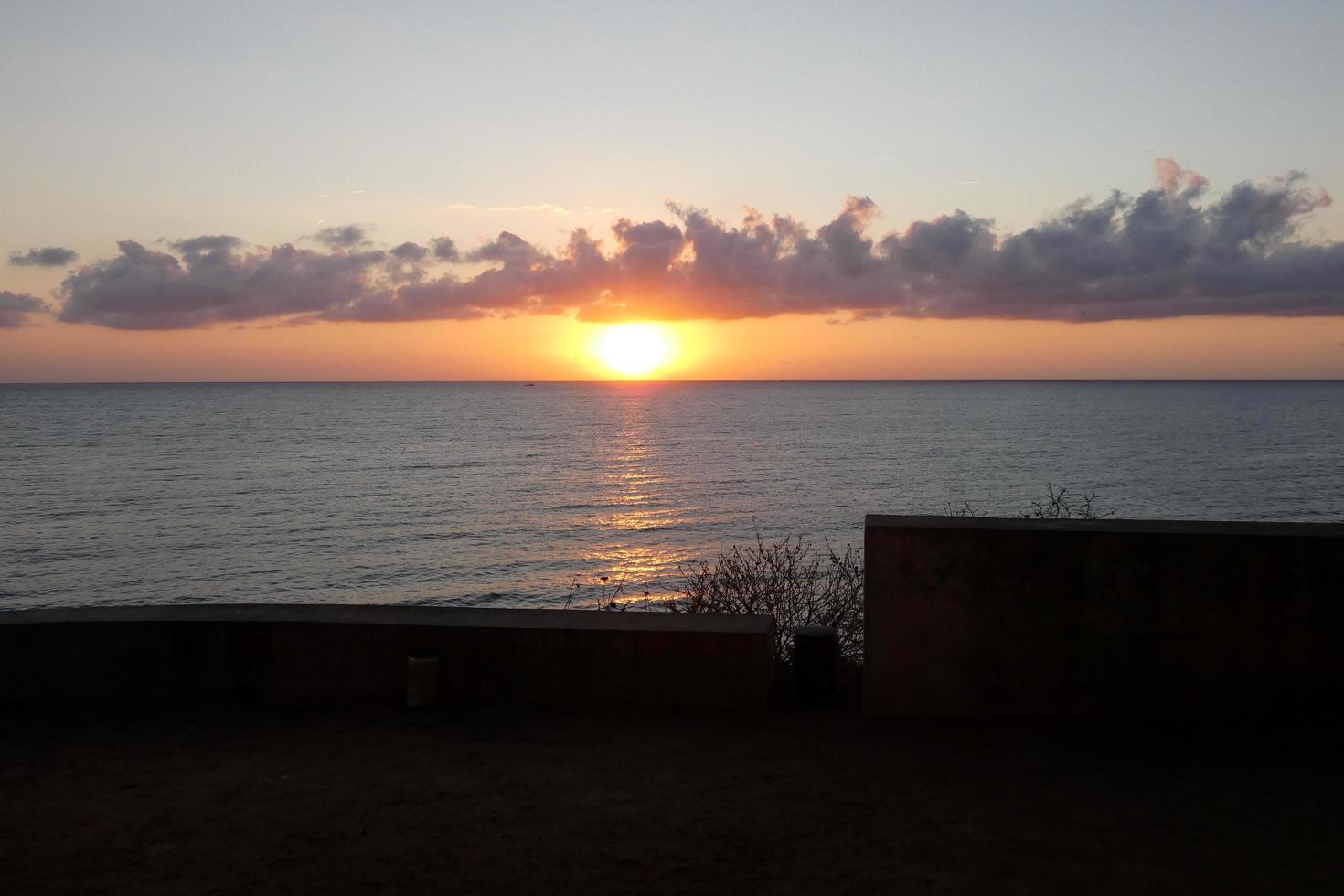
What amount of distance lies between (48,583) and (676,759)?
115 ft

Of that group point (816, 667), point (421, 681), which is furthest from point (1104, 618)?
point (421, 681)

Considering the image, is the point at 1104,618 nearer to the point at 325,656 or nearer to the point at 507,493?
the point at 325,656

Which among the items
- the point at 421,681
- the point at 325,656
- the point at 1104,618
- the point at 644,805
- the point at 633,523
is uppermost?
the point at 1104,618

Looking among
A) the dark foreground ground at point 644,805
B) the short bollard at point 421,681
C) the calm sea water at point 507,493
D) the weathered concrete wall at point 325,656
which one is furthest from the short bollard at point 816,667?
the calm sea water at point 507,493

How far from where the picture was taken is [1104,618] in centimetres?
665

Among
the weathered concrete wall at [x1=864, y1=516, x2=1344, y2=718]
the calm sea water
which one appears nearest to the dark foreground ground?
the weathered concrete wall at [x1=864, y1=516, x2=1344, y2=718]

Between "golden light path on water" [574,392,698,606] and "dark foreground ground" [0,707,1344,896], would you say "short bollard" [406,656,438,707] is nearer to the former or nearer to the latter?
"dark foreground ground" [0,707,1344,896]

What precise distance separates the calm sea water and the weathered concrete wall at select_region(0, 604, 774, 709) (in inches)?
953

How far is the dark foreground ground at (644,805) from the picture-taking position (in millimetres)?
4660

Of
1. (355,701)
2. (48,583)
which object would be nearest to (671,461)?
(48,583)

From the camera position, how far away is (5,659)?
24.1 ft

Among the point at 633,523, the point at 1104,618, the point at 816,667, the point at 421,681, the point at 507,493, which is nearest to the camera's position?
the point at 1104,618

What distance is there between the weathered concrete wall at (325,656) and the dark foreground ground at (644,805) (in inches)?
11.2

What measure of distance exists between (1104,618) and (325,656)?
5.20m
